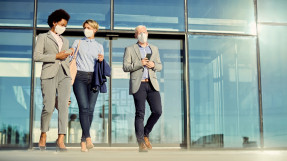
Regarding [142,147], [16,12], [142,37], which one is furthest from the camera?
[16,12]

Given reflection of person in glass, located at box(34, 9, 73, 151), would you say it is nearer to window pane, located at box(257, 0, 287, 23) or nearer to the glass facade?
the glass facade

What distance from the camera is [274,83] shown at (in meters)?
8.17

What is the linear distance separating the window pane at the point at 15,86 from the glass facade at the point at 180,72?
0.06ft

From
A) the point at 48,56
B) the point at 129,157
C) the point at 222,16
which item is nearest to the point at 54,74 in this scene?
the point at 48,56

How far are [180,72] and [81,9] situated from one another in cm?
224

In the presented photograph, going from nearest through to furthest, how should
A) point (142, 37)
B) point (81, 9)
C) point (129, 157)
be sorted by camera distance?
point (129, 157) < point (142, 37) < point (81, 9)

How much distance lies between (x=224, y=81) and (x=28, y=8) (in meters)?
3.98

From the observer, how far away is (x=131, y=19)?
786cm

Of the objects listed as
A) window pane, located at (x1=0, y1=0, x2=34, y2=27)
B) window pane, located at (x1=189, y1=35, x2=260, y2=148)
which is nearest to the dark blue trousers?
window pane, located at (x1=189, y1=35, x2=260, y2=148)

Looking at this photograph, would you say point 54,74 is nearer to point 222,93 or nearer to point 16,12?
point 16,12

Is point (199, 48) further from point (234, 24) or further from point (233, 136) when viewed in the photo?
point (233, 136)

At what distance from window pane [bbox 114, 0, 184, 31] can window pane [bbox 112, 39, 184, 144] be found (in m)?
0.30

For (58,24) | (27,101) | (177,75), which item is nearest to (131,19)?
(177,75)

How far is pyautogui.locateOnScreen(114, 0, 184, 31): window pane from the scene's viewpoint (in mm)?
7832
